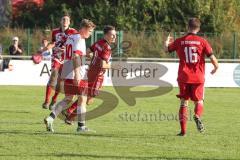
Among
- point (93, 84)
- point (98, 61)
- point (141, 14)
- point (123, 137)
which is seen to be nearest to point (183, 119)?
point (123, 137)

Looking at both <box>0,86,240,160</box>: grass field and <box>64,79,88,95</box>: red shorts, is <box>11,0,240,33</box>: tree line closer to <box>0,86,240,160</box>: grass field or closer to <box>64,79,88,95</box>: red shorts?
<box>0,86,240,160</box>: grass field

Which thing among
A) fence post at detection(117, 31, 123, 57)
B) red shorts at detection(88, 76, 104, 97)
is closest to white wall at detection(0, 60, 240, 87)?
fence post at detection(117, 31, 123, 57)

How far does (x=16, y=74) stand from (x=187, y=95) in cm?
1497

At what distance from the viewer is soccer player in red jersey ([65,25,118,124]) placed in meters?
13.4

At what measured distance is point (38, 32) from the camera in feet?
112

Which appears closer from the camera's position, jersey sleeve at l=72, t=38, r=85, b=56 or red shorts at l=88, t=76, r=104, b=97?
jersey sleeve at l=72, t=38, r=85, b=56

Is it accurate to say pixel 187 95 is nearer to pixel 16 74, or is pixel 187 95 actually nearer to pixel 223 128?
pixel 223 128

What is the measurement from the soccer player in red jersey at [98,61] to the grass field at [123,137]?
0.60 m

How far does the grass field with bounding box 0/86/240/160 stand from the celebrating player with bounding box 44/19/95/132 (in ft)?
1.01

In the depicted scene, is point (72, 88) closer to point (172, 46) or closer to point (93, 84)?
point (93, 84)

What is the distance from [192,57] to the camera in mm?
12250

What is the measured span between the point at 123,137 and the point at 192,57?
179cm

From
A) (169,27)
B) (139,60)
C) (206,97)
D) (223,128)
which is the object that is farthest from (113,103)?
(169,27)

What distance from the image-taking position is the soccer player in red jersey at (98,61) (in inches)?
528
